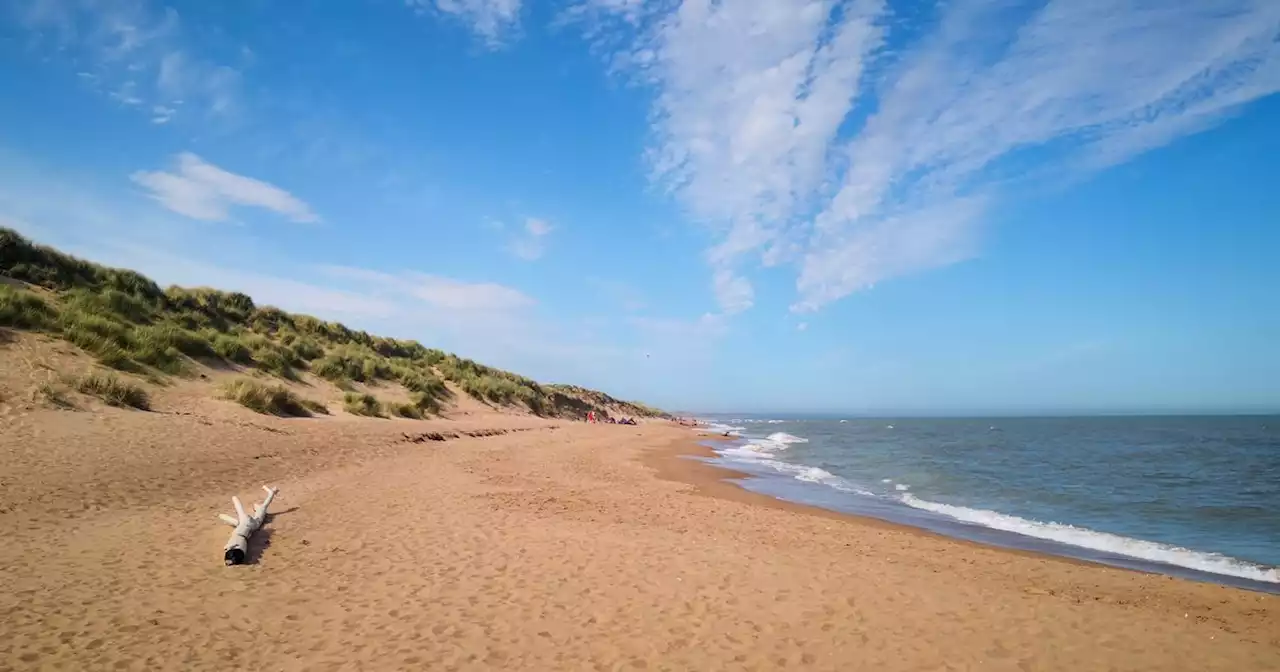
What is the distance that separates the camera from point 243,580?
6703 mm

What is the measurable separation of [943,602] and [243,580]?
26.5 feet

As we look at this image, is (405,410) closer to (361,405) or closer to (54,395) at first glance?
(361,405)

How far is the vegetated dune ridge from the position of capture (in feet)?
18.2

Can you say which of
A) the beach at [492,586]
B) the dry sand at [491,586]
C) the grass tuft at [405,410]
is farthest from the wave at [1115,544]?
the grass tuft at [405,410]

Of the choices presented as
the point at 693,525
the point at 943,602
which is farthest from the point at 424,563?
the point at 943,602

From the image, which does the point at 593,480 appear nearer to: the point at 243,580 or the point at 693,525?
the point at 693,525

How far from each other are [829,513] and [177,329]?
22.4 m

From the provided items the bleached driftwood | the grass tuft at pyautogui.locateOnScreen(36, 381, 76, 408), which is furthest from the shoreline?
the grass tuft at pyautogui.locateOnScreen(36, 381, 76, 408)

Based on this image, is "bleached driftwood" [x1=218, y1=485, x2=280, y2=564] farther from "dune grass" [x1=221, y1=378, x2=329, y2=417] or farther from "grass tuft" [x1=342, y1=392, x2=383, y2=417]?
"grass tuft" [x1=342, y1=392, x2=383, y2=417]

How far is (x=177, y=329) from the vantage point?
21.8 m

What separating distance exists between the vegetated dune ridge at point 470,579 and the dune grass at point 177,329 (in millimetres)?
3523

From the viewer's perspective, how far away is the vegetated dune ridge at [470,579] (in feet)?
18.2

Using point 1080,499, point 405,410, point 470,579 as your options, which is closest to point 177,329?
point 405,410

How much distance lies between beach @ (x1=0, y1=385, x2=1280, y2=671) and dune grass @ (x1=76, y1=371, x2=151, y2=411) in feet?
4.22
